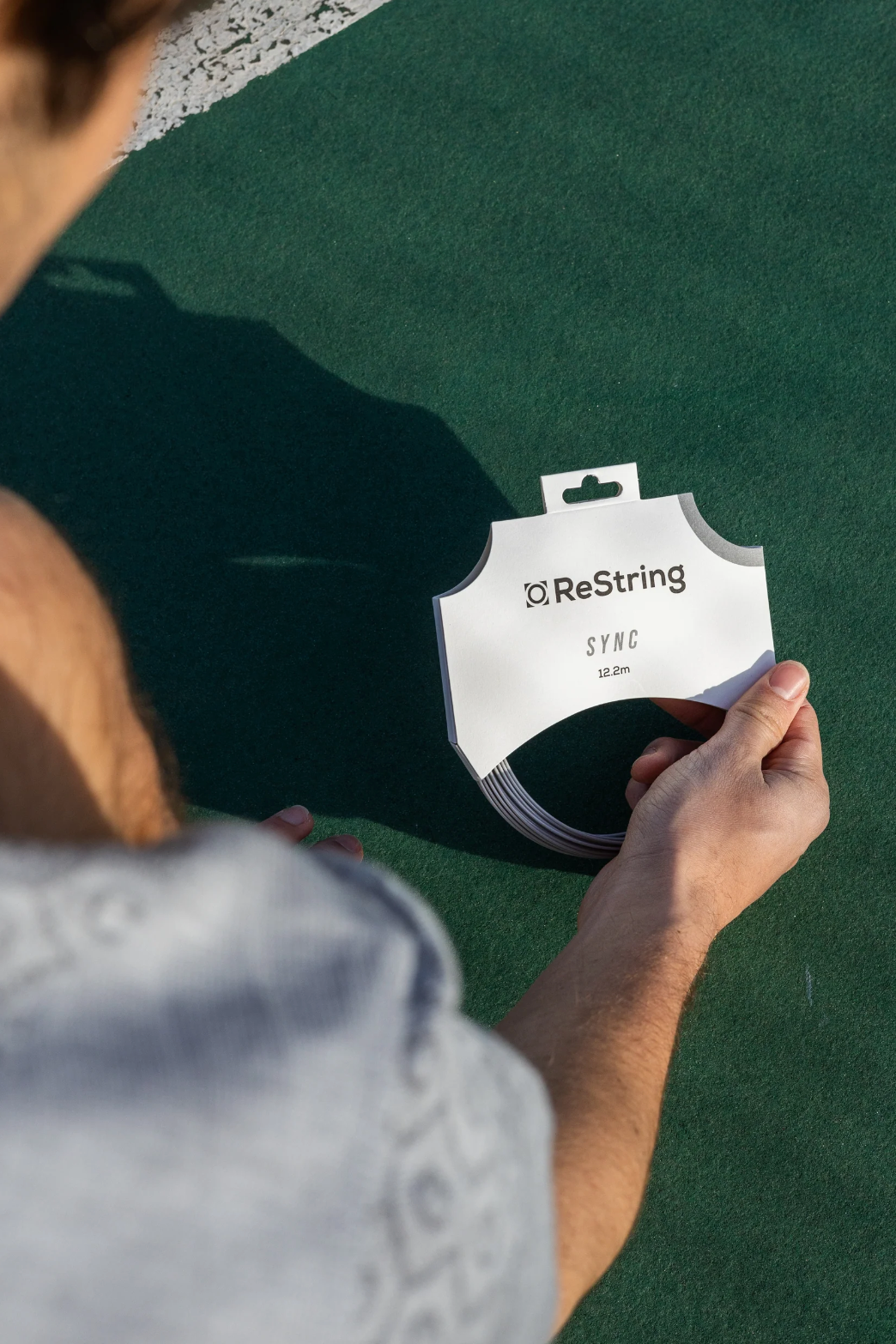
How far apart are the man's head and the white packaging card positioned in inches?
28.7

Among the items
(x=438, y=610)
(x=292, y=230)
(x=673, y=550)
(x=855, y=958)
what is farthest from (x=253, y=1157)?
(x=292, y=230)

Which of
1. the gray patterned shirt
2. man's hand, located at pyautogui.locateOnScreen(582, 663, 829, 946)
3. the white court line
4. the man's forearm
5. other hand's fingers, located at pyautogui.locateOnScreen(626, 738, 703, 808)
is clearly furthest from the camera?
the white court line

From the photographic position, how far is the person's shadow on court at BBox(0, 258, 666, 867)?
47.8 inches

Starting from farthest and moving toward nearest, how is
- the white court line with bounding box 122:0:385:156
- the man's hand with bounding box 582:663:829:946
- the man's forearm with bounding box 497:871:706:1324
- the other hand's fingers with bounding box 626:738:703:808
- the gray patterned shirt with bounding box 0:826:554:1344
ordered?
the white court line with bounding box 122:0:385:156 < the other hand's fingers with bounding box 626:738:703:808 < the man's hand with bounding box 582:663:829:946 < the man's forearm with bounding box 497:871:706:1324 < the gray patterned shirt with bounding box 0:826:554:1344

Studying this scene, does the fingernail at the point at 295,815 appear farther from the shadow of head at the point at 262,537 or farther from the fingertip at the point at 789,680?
the fingertip at the point at 789,680

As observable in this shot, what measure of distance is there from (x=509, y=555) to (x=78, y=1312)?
89cm

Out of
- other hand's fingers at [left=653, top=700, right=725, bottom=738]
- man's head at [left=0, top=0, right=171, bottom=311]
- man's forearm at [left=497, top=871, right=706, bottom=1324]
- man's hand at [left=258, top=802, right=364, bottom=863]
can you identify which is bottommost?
man's forearm at [left=497, top=871, right=706, bottom=1324]

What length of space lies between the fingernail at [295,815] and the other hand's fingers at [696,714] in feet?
1.54

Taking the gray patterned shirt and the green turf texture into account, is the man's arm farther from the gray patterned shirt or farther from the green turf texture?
the gray patterned shirt

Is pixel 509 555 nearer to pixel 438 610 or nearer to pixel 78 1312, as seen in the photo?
pixel 438 610

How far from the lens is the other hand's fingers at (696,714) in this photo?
1.18 m

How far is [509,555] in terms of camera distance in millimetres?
1108

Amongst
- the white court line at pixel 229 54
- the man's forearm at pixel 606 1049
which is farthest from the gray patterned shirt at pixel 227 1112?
the white court line at pixel 229 54

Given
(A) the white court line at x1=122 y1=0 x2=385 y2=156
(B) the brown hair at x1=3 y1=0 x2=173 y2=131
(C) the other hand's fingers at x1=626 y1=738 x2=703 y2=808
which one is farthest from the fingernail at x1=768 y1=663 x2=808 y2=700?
(A) the white court line at x1=122 y1=0 x2=385 y2=156
